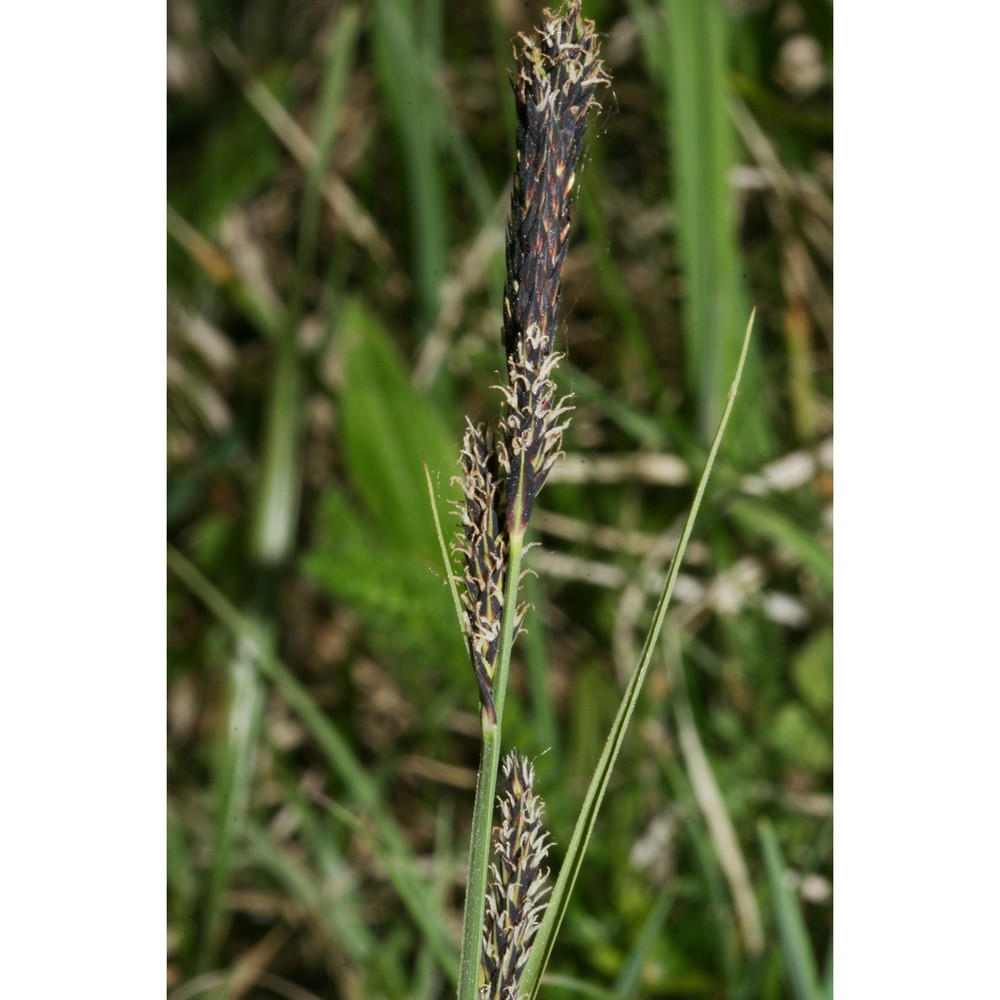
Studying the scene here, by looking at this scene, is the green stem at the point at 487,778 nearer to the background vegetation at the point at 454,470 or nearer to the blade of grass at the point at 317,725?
the blade of grass at the point at 317,725

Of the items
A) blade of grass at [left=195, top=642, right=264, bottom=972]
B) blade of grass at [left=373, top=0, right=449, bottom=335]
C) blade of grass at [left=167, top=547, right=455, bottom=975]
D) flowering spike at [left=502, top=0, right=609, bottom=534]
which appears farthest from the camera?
blade of grass at [left=373, top=0, right=449, bottom=335]

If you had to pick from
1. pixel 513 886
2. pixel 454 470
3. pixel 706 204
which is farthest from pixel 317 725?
pixel 706 204

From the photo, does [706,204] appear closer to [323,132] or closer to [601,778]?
[323,132]

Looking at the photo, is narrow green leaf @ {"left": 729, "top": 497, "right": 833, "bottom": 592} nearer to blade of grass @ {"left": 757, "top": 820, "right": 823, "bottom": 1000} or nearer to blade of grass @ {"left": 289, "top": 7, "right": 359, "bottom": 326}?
blade of grass @ {"left": 757, "top": 820, "right": 823, "bottom": 1000}

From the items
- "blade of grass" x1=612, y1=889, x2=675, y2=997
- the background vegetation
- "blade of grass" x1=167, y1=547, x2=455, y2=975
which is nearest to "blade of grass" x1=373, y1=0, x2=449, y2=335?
the background vegetation

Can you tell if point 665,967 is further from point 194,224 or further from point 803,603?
point 194,224

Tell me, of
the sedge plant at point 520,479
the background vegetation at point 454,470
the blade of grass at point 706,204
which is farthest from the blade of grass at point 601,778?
the blade of grass at point 706,204
